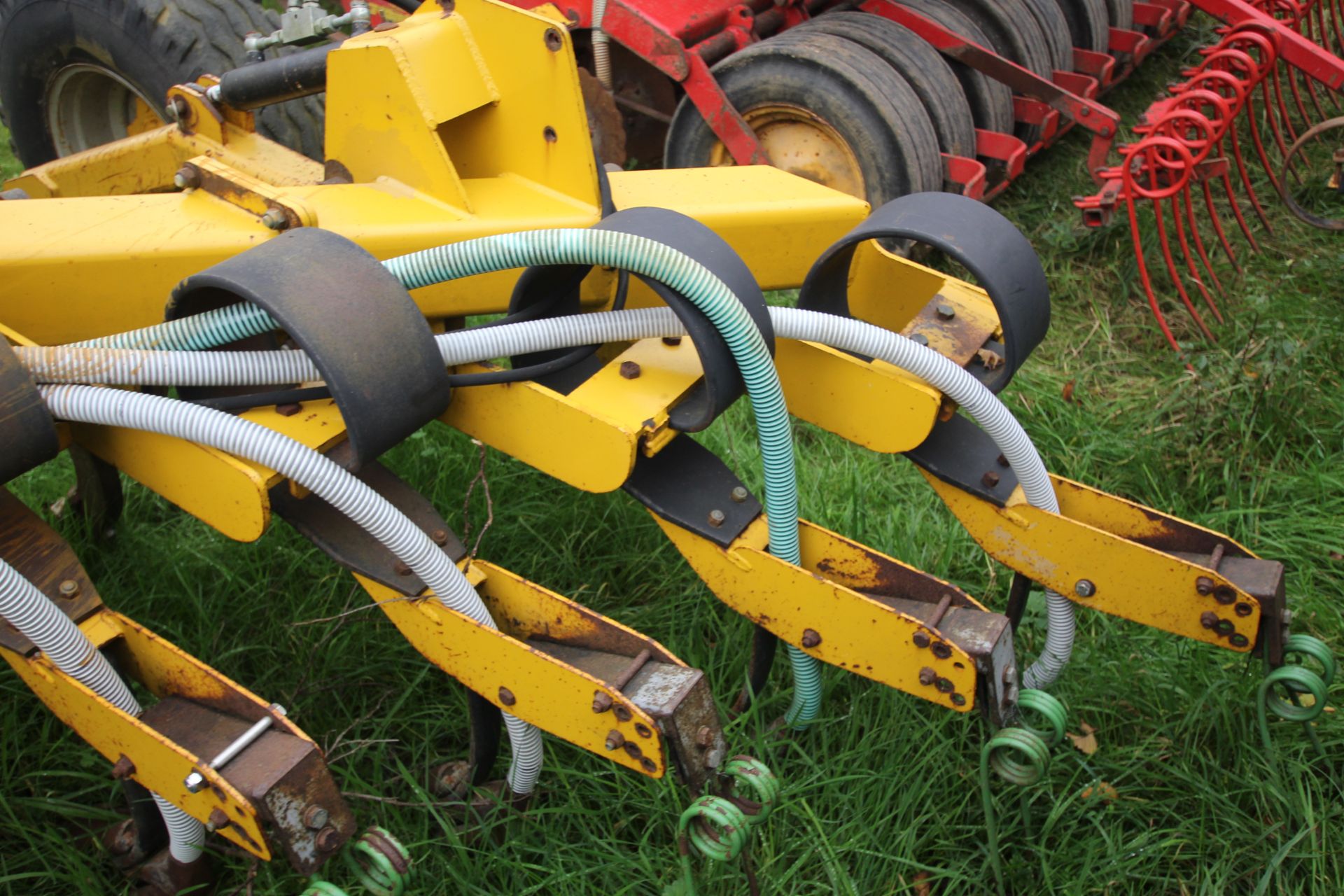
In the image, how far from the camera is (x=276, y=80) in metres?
2.20

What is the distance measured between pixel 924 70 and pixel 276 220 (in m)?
2.54

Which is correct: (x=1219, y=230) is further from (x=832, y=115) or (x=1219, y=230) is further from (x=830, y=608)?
(x=830, y=608)

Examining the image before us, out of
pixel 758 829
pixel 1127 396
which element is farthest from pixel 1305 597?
pixel 758 829

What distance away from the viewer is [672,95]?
14.1 feet

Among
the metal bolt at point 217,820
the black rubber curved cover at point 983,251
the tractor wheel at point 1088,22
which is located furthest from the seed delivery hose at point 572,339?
the tractor wheel at point 1088,22

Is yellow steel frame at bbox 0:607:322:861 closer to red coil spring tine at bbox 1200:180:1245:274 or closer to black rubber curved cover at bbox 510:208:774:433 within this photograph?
black rubber curved cover at bbox 510:208:774:433

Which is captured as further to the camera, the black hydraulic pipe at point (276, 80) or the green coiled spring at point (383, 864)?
the black hydraulic pipe at point (276, 80)

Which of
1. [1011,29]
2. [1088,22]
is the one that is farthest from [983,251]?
[1088,22]

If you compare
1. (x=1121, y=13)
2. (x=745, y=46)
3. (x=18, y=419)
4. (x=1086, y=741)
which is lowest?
(x=1086, y=741)

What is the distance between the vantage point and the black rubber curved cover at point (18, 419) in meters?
1.51

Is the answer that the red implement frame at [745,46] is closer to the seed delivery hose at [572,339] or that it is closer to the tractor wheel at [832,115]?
the tractor wheel at [832,115]

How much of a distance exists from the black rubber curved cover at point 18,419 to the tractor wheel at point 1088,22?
4301mm

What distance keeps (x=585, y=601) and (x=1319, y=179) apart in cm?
366

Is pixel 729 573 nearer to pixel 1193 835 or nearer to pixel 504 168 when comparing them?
pixel 504 168
